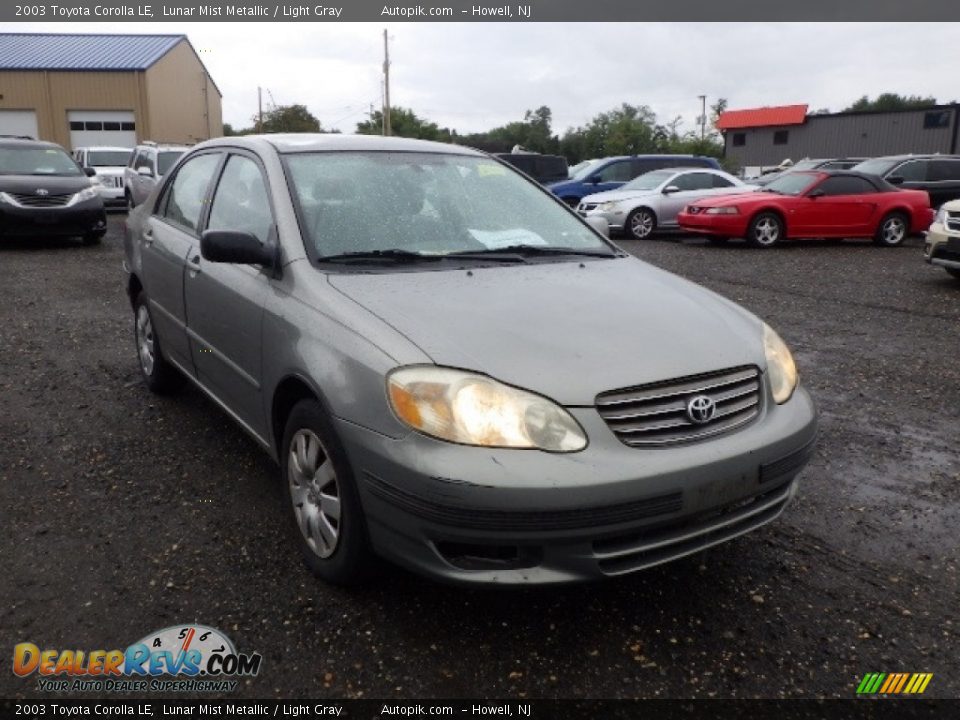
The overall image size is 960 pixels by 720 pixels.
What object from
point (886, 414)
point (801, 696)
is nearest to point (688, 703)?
point (801, 696)

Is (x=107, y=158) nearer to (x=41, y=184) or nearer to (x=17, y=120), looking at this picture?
(x=41, y=184)

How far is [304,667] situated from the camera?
2.41 metres

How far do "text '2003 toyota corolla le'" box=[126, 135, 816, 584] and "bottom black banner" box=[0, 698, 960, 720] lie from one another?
1.19 feet

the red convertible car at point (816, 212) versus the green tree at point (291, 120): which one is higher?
the green tree at point (291, 120)

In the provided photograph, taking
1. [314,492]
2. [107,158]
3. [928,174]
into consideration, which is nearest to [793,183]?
[928,174]

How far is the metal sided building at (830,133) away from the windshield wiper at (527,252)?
4605 centimetres

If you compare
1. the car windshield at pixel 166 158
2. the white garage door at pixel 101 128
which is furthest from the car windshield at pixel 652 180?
the white garage door at pixel 101 128

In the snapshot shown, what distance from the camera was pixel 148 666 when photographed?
2.44m

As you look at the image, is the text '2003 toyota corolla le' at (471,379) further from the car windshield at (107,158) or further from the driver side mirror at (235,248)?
the car windshield at (107,158)

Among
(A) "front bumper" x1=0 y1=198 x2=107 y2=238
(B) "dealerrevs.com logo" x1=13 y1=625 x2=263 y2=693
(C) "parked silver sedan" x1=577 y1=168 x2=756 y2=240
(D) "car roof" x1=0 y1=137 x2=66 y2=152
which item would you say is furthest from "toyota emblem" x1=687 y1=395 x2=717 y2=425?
(D) "car roof" x1=0 y1=137 x2=66 y2=152

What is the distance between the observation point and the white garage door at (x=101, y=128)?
122 ft

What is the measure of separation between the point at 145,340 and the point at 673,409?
12.3 ft

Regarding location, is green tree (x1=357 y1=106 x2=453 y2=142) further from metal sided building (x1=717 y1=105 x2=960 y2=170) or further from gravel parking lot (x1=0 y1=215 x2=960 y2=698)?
gravel parking lot (x1=0 y1=215 x2=960 y2=698)

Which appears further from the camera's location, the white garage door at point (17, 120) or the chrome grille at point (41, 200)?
the white garage door at point (17, 120)
